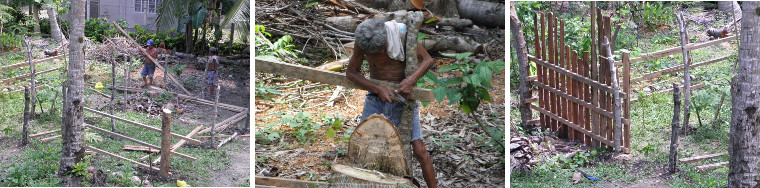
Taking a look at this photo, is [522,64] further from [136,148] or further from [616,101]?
[136,148]

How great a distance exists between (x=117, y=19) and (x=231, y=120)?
1.33 meters

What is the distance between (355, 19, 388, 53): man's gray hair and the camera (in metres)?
3.68

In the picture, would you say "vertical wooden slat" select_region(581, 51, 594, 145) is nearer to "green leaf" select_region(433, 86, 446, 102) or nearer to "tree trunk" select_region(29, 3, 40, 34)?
"green leaf" select_region(433, 86, 446, 102)

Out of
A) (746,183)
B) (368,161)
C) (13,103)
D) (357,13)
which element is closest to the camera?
(368,161)

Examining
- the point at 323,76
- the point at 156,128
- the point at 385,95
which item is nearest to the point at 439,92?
the point at 385,95

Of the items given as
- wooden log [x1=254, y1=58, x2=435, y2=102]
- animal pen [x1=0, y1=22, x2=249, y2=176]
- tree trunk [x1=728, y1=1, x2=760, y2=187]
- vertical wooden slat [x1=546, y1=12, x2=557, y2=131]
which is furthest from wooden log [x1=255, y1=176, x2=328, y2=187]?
tree trunk [x1=728, y1=1, x2=760, y2=187]

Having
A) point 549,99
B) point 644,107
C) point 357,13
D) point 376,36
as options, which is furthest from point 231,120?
point 644,107

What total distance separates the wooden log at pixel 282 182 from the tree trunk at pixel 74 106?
176 centimetres

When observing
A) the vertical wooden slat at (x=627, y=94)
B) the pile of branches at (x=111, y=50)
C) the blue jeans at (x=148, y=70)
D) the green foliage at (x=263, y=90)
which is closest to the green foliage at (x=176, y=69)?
the blue jeans at (x=148, y=70)

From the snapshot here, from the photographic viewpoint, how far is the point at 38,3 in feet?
20.2

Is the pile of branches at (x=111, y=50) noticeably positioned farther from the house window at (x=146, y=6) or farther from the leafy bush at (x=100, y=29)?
the house window at (x=146, y=6)

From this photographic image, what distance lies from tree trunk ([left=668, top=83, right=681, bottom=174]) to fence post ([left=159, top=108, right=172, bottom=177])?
3.95m

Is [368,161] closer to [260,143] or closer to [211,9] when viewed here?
[260,143]

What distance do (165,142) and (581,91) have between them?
348 centimetres
